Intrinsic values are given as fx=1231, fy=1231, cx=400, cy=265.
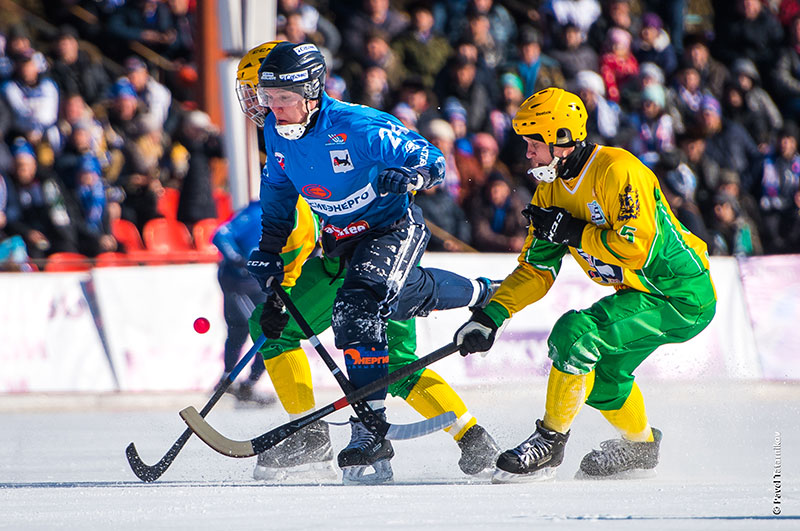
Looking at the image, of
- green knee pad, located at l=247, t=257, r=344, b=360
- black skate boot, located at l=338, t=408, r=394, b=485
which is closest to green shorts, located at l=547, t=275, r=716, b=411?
black skate boot, located at l=338, t=408, r=394, b=485

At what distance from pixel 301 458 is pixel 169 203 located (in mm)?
4811

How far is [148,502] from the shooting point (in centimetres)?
447

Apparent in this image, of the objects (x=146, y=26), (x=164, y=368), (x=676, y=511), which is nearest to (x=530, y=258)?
(x=676, y=511)

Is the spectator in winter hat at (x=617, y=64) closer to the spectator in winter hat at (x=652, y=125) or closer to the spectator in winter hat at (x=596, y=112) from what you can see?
the spectator in winter hat at (x=652, y=125)

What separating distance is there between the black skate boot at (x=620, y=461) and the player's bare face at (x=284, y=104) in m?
1.94

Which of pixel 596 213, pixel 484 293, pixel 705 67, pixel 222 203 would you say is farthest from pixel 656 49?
pixel 596 213

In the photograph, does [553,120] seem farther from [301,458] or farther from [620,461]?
[301,458]

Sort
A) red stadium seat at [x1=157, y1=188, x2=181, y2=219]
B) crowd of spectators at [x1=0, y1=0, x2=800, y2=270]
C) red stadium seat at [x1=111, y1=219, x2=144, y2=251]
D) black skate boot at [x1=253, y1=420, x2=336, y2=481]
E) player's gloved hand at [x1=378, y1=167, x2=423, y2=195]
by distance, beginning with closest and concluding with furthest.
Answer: player's gloved hand at [x1=378, y1=167, x2=423, y2=195], black skate boot at [x1=253, y1=420, x2=336, y2=481], red stadium seat at [x1=111, y1=219, x2=144, y2=251], crowd of spectators at [x1=0, y1=0, x2=800, y2=270], red stadium seat at [x1=157, y1=188, x2=181, y2=219]

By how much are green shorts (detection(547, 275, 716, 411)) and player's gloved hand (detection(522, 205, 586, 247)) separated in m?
0.31

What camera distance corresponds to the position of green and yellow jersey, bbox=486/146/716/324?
16.5ft

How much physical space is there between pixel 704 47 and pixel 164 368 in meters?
6.52

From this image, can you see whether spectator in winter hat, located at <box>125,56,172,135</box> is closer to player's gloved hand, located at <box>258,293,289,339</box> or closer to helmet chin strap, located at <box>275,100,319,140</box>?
player's gloved hand, located at <box>258,293,289,339</box>

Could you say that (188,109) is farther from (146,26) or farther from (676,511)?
(676,511)

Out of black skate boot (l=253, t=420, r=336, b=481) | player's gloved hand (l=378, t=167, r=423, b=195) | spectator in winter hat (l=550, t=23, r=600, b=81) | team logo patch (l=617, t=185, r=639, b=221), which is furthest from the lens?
spectator in winter hat (l=550, t=23, r=600, b=81)
